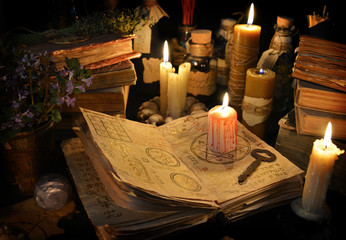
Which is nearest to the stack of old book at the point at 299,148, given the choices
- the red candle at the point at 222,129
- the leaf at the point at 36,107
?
the red candle at the point at 222,129

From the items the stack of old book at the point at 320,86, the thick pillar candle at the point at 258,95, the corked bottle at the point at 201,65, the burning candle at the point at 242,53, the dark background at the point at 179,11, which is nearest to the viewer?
the stack of old book at the point at 320,86

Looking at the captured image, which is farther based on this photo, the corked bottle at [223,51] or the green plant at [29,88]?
the corked bottle at [223,51]

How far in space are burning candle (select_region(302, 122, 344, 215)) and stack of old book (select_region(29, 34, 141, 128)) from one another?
69cm

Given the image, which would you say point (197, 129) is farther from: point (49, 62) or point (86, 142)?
point (49, 62)

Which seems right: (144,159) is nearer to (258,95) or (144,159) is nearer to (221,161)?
(221,161)

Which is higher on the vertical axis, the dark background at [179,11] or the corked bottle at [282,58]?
the dark background at [179,11]

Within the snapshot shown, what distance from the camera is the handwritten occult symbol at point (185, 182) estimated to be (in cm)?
83

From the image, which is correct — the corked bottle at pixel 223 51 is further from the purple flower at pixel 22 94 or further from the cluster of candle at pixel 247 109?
the purple flower at pixel 22 94

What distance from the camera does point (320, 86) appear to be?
98 cm

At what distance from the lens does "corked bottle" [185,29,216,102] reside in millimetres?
1351

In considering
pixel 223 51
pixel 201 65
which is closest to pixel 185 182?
pixel 201 65

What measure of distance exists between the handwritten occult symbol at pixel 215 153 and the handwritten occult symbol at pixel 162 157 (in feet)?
0.27

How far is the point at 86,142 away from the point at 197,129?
378 mm

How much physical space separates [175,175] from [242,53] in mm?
592
